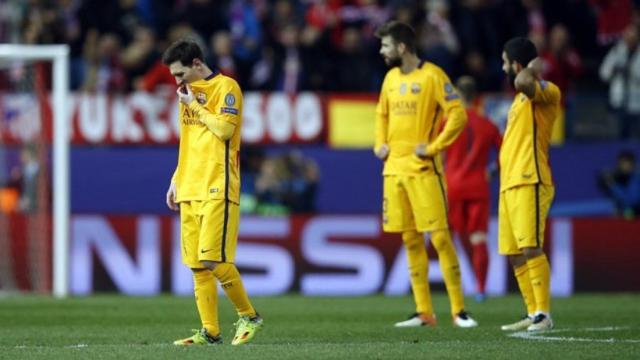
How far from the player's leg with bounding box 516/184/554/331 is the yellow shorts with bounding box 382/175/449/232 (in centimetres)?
82

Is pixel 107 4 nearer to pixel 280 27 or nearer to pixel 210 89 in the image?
pixel 280 27

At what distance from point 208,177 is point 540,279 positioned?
9.35 feet

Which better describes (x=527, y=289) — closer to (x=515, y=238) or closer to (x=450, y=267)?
(x=515, y=238)

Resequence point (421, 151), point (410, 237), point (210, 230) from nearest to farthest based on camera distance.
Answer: point (210, 230) → point (421, 151) → point (410, 237)

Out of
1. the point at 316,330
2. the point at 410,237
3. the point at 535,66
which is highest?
the point at 535,66

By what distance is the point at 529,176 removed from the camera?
10.6m

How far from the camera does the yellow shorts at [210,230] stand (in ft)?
30.0

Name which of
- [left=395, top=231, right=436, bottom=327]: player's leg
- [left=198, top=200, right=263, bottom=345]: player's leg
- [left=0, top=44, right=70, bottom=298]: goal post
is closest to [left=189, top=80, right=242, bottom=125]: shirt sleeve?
[left=198, top=200, right=263, bottom=345]: player's leg

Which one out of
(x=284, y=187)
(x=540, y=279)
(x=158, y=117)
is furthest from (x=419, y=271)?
(x=158, y=117)

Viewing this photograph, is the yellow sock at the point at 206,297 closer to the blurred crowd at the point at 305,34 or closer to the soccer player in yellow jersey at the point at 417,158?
the soccer player in yellow jersey at the point at 417,158

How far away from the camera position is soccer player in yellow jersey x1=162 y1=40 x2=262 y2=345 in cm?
917

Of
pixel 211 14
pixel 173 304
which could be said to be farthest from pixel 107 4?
pixel 173 304

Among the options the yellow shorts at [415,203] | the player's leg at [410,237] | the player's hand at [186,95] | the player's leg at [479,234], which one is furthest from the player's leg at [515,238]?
the player's leg at [479,234]

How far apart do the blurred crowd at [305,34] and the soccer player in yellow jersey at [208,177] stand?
923cm
